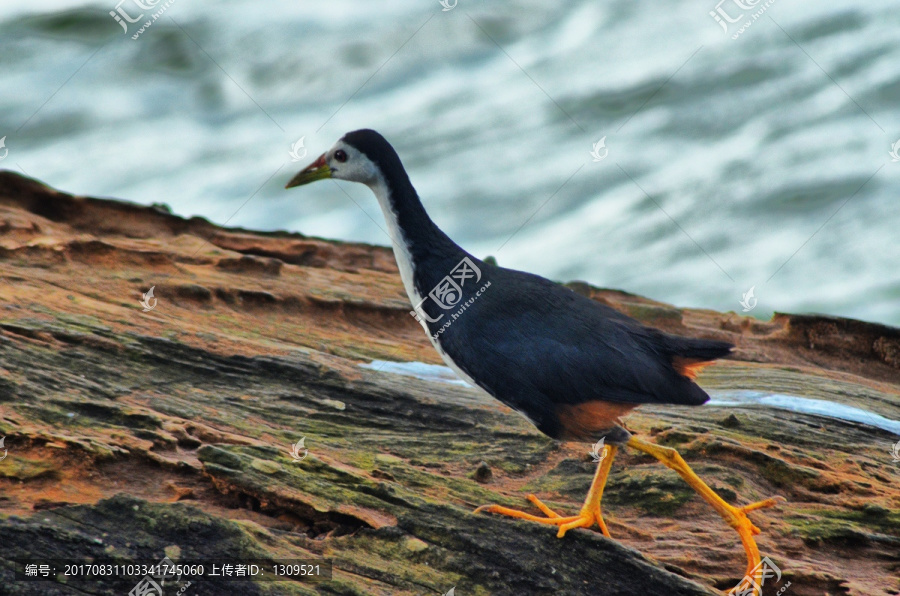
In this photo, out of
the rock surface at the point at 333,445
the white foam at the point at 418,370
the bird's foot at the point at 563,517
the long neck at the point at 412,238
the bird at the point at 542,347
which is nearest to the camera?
the rock surface at the point at 333,445

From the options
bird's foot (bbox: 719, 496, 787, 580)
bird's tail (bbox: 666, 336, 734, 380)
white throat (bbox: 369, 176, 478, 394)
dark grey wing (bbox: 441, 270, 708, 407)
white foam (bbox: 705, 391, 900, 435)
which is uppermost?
white foam (bbox: 705, 391, 900, 435)

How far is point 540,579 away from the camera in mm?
5180

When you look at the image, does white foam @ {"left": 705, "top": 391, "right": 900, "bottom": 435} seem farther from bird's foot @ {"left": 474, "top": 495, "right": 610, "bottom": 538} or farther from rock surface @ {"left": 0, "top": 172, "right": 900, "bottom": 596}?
bird's foot @ {"left": 474, "top": 495, "right": 610, "bottom": 538}

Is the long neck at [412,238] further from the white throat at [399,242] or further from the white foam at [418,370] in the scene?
the white foam at [418,370]

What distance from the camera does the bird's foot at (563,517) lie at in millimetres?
5508

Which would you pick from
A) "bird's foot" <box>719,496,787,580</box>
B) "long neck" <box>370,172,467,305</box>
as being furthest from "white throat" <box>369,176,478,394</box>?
"bird's foot" <box>719,496,787,580</box>

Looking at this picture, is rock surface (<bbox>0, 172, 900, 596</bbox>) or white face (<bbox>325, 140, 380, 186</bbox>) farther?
white face (<bbox>325, 140, 380, 186</bbox>)

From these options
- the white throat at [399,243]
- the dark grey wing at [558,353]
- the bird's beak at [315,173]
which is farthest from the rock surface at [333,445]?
the bird's beak at [315,173]

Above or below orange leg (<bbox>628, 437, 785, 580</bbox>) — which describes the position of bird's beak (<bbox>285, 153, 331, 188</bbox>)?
above

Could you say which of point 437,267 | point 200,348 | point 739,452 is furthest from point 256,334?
point 739,452

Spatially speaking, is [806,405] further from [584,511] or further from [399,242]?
[399,242]

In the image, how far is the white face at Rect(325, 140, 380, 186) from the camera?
6.45 metres

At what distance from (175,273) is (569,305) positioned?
3926 mm

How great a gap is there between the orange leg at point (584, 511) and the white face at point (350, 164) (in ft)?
8.00
